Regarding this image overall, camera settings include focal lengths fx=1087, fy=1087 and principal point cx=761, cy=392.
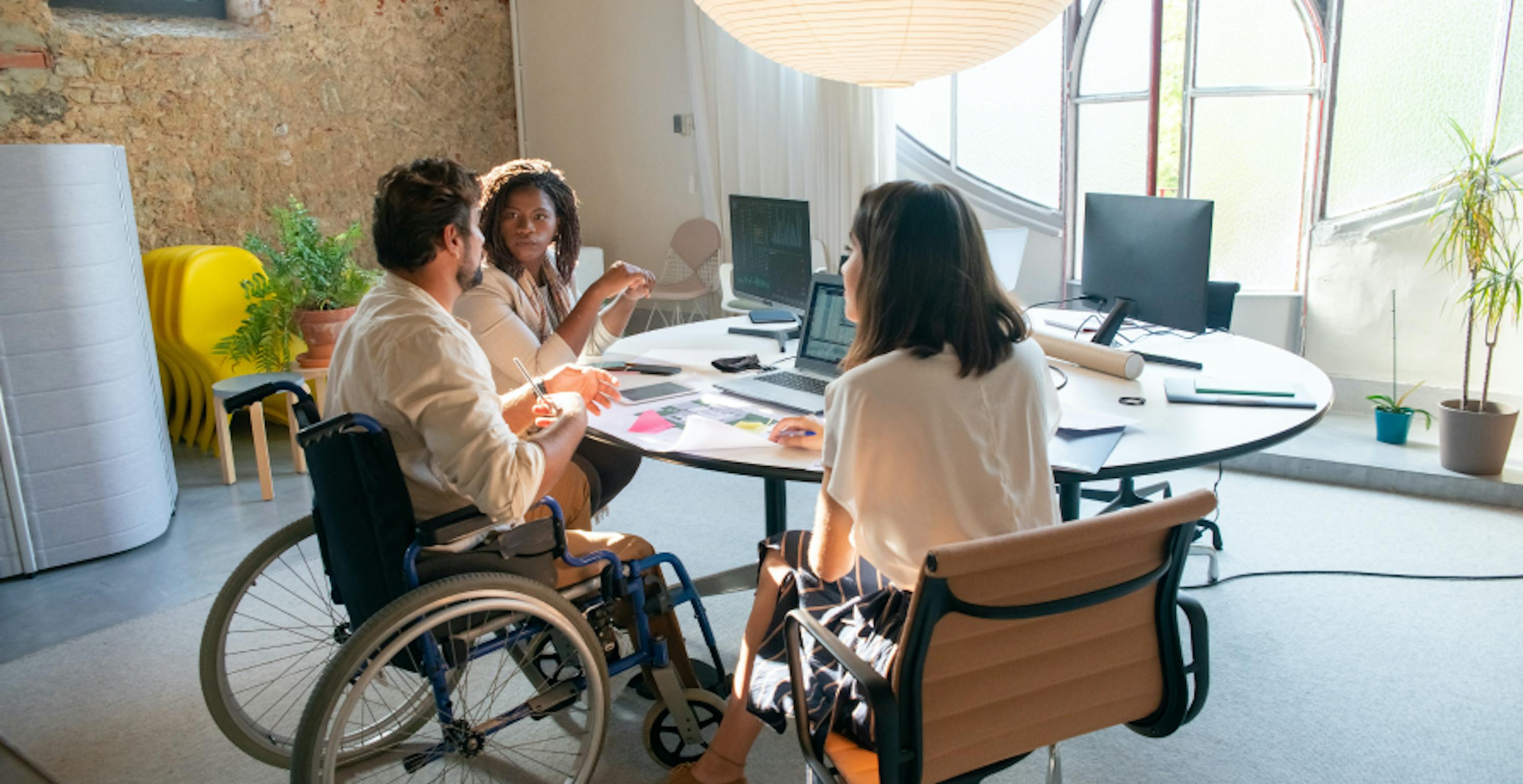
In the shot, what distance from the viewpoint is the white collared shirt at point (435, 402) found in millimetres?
1811

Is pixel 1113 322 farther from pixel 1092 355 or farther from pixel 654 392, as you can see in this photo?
pixel 654 392

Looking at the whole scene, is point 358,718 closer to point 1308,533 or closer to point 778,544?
point 778,544

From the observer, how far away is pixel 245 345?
4277mm

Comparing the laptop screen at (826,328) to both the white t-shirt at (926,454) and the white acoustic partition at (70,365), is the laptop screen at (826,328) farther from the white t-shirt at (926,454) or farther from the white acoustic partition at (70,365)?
the white acoustic partition at (70,365)

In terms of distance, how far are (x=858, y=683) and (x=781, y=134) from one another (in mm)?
4444

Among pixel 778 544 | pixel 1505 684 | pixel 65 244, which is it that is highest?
pixel 65 244

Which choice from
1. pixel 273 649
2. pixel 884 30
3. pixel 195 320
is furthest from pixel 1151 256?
pixel 195 320

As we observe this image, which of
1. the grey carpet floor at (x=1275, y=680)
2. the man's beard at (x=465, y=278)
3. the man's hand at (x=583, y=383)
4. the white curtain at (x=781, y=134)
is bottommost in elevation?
the grey carpet floor at (x=1275, y=680)

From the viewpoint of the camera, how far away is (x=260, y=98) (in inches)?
212

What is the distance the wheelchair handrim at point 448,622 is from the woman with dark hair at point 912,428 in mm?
342

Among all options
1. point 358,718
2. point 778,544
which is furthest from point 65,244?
point 778,544

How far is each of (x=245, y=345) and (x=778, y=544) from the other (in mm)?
3105

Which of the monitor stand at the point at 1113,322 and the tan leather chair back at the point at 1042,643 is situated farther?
the monitor stand at the point at 1113,322

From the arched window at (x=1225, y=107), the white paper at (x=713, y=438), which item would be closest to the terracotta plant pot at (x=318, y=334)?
the white paper at (x=713, y=438)
